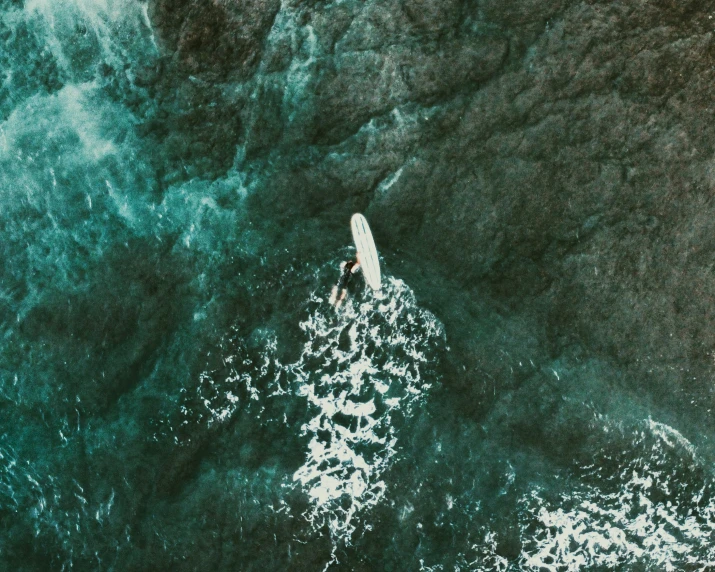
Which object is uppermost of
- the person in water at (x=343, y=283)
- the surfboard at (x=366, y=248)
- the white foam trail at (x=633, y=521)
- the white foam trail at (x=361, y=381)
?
the surfboard at (x=366, y=248)

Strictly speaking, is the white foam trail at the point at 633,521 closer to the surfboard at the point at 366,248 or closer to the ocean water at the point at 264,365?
the ocean water at the point at 264,365

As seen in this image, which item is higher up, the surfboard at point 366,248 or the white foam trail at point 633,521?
the surfboard at point 366,248

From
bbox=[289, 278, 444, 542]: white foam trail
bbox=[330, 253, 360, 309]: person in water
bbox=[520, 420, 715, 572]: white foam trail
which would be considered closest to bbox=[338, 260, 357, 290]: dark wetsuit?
bbox=[330, 253, 360, 309]: person in water

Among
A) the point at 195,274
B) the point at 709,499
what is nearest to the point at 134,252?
the point at 195,274

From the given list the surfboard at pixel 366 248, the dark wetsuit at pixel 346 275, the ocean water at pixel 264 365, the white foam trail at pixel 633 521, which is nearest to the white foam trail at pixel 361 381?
the ocean water at pixel 264 365

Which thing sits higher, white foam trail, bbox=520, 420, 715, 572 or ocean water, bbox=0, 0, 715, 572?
ocean water, bbox=0, 0, 715, 572

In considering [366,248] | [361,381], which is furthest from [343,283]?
[361,381]

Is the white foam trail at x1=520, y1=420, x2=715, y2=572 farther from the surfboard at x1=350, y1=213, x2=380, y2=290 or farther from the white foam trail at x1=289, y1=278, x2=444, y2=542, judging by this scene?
the surfboard at x1=350, y1=213, x2=380, y2=290

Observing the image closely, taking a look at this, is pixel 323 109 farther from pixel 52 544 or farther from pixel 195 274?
pixel 52 544
